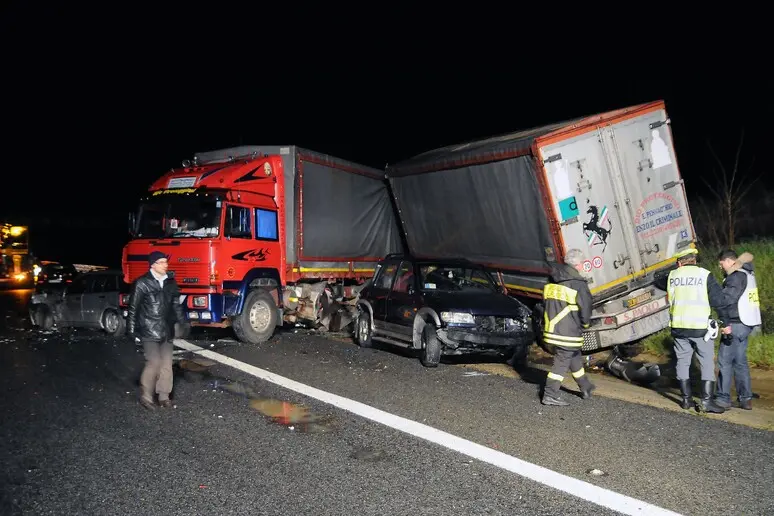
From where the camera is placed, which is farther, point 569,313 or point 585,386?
point 585,386

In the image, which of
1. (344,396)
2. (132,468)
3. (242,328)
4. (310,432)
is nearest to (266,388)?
(344,396)

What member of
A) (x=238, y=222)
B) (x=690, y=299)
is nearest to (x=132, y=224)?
(x=238, y=222)

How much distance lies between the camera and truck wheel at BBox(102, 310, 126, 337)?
13211 mm

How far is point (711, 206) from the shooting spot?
18125 mm

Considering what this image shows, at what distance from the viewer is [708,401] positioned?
6.82m

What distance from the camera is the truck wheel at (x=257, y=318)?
1162 centimetres

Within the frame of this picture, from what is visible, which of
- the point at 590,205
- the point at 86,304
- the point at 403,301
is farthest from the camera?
the point at 86,304

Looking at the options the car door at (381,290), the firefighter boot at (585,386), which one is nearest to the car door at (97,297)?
the car door at (381,290)

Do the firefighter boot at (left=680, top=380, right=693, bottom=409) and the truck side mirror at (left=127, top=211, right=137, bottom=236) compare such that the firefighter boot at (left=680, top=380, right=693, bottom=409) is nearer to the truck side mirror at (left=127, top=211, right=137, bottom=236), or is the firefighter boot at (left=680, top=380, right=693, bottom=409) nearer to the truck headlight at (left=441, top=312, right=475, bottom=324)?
the truck headlight at (left=441, top=312, right=475, bottom=324)

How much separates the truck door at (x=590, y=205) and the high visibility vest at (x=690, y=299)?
2328 mm

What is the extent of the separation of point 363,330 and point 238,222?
2.88 metres

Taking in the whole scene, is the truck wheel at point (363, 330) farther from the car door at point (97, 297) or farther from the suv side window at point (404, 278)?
the car door at point (97, 297)

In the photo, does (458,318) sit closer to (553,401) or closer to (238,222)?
(553,401)

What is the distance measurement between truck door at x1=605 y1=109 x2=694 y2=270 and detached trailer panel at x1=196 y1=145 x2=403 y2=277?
229 inches
